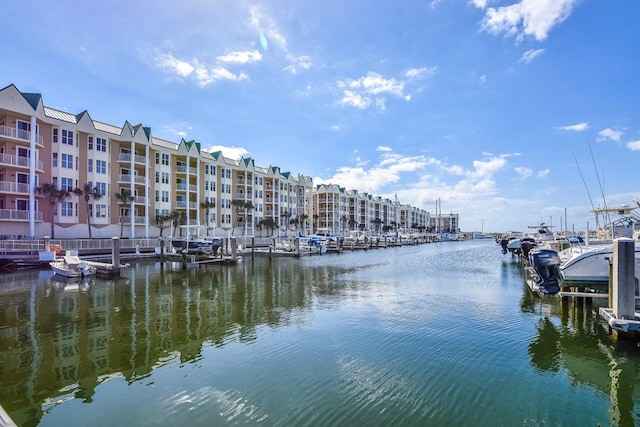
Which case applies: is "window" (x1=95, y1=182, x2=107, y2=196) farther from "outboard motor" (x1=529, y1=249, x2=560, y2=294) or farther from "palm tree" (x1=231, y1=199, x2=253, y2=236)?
"outboard motor" (x1=529, y1=249, x2=560, y2=294)

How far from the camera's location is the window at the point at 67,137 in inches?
1708

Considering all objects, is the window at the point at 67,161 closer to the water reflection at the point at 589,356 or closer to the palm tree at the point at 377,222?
the water reflection at the point at 589,356

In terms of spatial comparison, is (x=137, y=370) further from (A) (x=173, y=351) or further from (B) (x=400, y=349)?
(B) (x=400, y=349)

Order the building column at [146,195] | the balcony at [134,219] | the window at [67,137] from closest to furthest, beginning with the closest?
the window at [67,137]
the balcony at [134,219]
the building column at [146,195]

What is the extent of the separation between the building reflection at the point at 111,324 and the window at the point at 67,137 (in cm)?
2219

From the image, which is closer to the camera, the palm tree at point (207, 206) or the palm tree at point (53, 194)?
the palm tree at point (53, 194)

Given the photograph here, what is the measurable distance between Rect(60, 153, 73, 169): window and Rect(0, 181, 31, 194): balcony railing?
5.52m

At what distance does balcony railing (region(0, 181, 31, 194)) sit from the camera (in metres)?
36.7

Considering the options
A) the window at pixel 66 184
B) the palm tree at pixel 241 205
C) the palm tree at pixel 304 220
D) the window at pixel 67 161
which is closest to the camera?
the window at pixel 66 184

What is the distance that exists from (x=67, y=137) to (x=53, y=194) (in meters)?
Answer: 8.29

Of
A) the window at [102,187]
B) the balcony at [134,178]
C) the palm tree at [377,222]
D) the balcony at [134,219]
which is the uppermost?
the balcony at [134,178]

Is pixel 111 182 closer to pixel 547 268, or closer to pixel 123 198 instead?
pixel 123 198

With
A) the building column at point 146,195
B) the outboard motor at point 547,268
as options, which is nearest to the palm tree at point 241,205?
the building column at point 146,195

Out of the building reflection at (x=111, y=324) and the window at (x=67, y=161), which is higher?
the window at (x=67, y=161)
